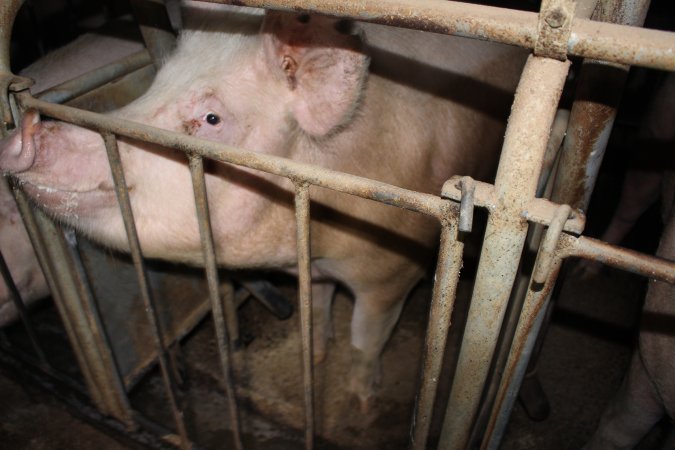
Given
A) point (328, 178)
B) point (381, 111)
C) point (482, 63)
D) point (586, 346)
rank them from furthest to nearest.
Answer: point (586, 346), point (482, 63), point (381, 111), point (328, 178)

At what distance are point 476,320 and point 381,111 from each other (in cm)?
125

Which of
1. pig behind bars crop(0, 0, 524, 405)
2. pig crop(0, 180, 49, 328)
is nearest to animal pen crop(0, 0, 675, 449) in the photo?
pig behind bars crop(0, 0, 524, 405)

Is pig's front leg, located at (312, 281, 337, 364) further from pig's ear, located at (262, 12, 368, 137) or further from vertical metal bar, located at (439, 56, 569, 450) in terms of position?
vertical metal bar, located at (439, 56, 569, 450)

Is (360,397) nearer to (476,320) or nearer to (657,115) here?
(476,320)

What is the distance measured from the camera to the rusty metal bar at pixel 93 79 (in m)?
1.77

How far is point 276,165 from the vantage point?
3.35ft

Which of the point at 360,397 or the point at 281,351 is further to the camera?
the point at 281,351

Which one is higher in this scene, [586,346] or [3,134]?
[3,134]

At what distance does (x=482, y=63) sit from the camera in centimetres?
242

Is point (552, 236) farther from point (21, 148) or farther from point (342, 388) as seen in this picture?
point (342, 388)

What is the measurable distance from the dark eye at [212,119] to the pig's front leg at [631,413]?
62.1 inches

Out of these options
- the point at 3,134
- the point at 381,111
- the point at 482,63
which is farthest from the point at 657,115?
the point at 3,134

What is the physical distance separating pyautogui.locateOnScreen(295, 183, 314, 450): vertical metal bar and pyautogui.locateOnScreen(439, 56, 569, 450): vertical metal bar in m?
0.36

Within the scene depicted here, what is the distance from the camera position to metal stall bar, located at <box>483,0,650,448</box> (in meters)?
1.01
